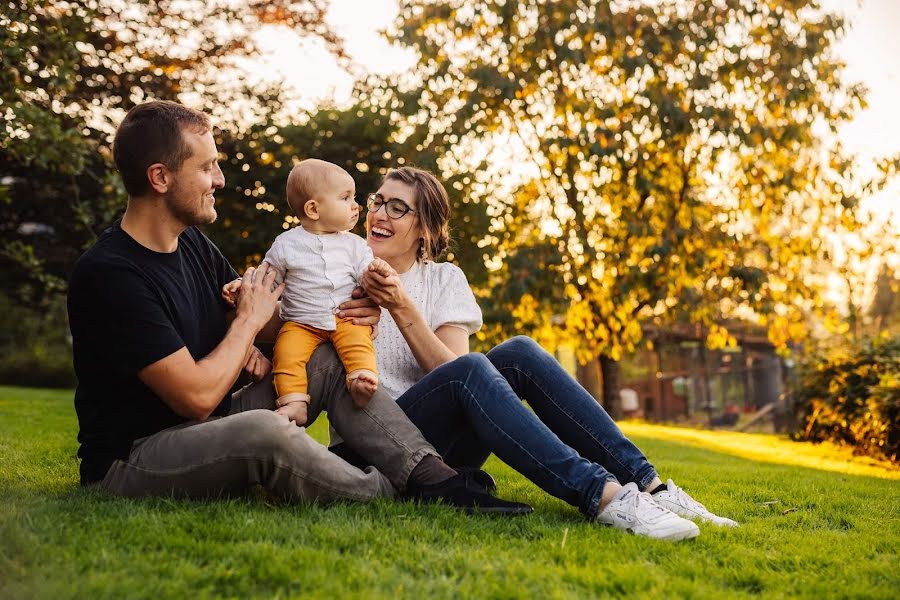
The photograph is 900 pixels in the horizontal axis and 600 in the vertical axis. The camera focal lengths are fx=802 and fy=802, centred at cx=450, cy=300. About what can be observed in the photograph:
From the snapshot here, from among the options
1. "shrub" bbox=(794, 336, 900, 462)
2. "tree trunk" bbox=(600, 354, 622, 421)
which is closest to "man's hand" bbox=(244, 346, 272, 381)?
"shrub" bbox=(794, 336, 900, 462)

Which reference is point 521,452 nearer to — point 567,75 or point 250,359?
point 250,359

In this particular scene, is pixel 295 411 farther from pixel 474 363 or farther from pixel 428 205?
pixel 428 205

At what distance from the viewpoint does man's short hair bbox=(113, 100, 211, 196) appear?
2771 millimetres

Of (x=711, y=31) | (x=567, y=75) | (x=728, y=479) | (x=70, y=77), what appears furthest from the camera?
(x=567, y=75)

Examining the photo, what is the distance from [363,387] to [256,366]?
476 millimetres

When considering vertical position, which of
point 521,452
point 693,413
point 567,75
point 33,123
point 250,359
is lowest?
point 693,413

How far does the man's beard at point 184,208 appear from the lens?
9.21 ft

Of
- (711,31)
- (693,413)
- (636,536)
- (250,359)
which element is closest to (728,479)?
(636,536)

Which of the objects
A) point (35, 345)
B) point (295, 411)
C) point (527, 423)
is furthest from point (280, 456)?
point (35, 345)

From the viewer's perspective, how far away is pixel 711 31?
1003 centimetres

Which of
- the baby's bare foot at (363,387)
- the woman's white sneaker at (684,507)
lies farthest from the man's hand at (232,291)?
the woman's white sneaker at (684,507)

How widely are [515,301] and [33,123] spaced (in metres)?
5.86

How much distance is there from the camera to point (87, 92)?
9.73 m

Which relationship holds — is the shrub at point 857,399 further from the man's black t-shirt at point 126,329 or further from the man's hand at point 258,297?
the man's black t-shirt at point 126,329
